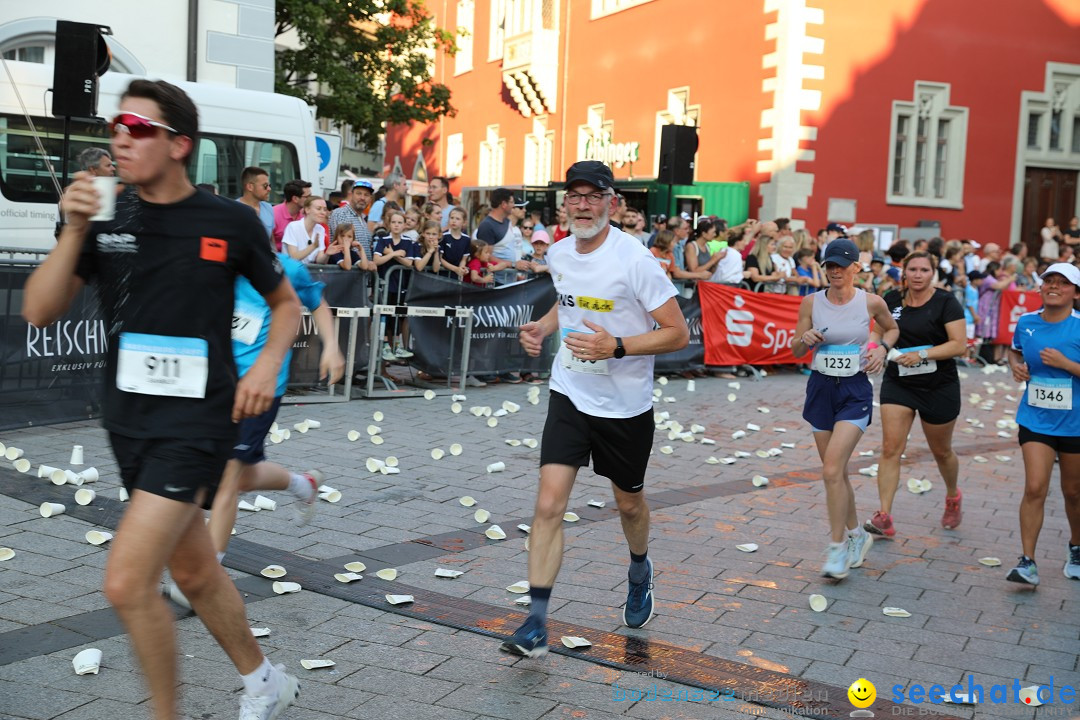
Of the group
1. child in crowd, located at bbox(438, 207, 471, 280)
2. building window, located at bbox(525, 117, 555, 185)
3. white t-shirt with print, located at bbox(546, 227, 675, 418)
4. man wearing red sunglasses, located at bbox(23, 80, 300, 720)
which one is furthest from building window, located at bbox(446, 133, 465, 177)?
man wearing red sunglasses, located at bbox(23, 80, 300, 720)

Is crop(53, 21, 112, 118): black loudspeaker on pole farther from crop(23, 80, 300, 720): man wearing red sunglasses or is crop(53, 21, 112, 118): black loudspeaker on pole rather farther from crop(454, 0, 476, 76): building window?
crop(454, 0, 476, 76): building window

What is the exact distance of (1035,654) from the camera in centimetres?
537

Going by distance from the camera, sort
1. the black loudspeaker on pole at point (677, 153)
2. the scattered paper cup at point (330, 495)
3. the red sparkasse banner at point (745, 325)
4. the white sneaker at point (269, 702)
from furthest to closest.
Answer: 1. the black loudspeaker on pole at point (677, 153)
2. the red sparkasse banner at point (745, 325)
3. the scattered paper cup at point (330, 495)
4. the white sneaker at point (269, 702)

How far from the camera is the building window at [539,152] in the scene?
36.7 m

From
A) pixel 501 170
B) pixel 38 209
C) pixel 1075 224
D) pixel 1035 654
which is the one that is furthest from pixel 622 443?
pixel 501 170

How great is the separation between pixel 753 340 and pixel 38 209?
9.27 m

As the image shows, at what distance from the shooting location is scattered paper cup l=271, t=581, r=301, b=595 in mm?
5512

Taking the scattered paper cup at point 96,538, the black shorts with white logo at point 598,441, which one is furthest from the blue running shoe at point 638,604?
the scattered paper cup at point 96,538

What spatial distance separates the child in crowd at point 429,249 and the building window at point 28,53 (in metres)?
7.60

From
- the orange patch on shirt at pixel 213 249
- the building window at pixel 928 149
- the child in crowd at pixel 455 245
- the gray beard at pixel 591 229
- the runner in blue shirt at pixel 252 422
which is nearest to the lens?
the orange patch on shirt at pixel 213 249

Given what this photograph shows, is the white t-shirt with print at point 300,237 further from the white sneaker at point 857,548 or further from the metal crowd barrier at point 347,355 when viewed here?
the white sneaker at point 857,548

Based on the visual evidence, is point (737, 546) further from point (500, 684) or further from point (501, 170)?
point (501, 170)

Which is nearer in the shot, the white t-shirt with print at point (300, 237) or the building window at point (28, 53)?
the white t-shirt with print at point (300, 237)

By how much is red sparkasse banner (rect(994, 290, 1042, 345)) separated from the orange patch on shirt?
62.5ft
